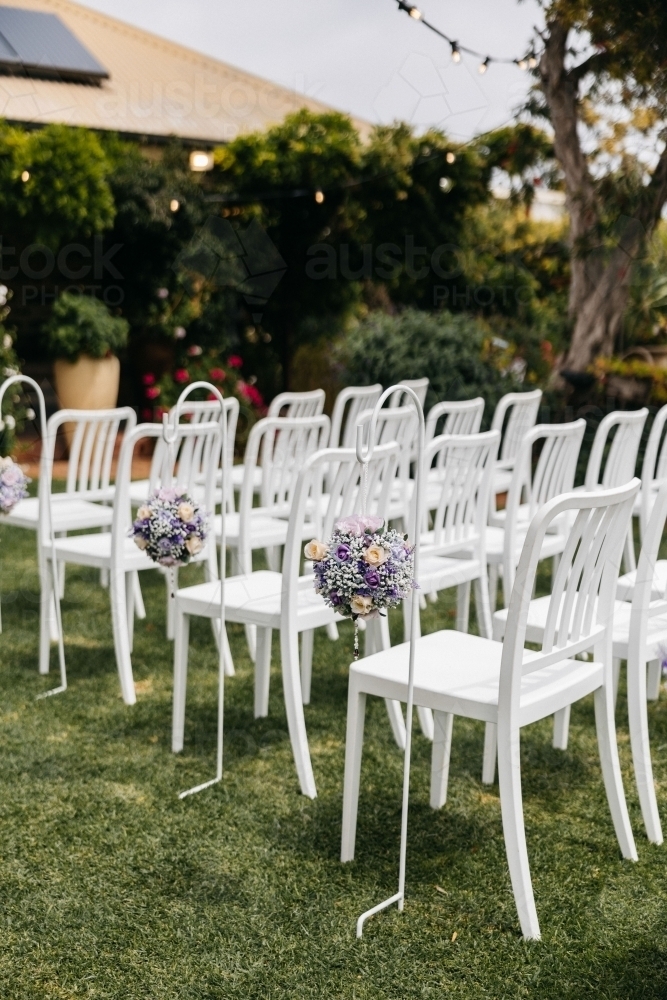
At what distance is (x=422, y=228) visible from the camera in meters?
7.39

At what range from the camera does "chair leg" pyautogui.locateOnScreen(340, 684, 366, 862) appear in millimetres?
1976

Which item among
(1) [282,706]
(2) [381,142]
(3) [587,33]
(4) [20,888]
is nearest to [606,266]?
(3) [587,33]

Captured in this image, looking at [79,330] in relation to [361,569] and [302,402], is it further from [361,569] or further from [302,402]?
[361,569]

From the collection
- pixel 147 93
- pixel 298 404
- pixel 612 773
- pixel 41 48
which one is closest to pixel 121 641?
pixel 612 773

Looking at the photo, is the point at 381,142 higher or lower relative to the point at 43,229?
higher

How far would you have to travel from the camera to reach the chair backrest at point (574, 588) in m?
1.70

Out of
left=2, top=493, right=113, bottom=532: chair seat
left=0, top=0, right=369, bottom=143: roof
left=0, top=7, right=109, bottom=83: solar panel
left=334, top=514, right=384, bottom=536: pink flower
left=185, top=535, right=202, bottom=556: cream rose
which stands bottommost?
left=2, top=493, right=113, bottom=532: chair seat

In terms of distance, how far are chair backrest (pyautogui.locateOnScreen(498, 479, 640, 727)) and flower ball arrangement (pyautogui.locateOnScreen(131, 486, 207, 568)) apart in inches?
35.8

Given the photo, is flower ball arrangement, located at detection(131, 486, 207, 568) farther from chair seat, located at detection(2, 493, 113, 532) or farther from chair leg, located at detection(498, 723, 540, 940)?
chair seat, located at detection(2, 493, 113, 532)

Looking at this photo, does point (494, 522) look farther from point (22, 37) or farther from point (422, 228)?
point (422, 228)

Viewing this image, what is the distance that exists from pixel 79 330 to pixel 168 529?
17.0 ft

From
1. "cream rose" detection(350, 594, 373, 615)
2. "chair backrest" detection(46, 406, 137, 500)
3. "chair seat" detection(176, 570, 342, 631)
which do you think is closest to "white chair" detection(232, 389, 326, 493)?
"chair backrest" detection(46, 406, 137, 500)

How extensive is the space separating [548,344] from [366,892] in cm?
517

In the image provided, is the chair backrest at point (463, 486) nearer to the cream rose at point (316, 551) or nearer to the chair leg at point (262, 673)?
the chair leg at point (262, 673)
